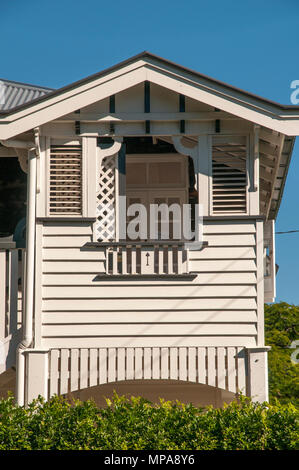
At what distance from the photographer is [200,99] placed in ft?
40.1

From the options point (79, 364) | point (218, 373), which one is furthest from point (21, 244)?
point (218, 373)

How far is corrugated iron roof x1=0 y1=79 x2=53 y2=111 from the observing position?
19.1m

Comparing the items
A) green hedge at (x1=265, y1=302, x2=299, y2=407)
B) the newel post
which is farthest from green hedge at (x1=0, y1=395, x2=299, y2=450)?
green hedge at (x1=265, y1=302, x2=299, y2=407)

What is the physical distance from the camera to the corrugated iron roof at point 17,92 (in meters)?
19.1

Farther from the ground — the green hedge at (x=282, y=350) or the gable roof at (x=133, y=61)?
the gable roof at (x=133, y=61)

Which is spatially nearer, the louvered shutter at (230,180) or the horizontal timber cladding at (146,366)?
the horizontal timber cladding at (146,366)

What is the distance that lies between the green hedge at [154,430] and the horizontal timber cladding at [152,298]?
2223 millimetres

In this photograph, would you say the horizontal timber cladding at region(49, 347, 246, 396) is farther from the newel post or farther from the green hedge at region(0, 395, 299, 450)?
the green hedge at region(0, 395, 299, 450)

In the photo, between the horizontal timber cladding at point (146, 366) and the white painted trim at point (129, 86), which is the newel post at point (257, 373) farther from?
the white painted trim at point (129, 86)

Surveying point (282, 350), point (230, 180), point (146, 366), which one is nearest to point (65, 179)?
point (230, 180)

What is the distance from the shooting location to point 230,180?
12.6 m

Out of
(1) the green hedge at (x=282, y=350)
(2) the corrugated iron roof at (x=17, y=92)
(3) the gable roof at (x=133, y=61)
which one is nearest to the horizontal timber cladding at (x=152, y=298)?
(3) the gable roof at (x=133, y=61)

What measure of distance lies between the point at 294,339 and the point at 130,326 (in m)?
13.1

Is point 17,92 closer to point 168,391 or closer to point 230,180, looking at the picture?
point 230,180
